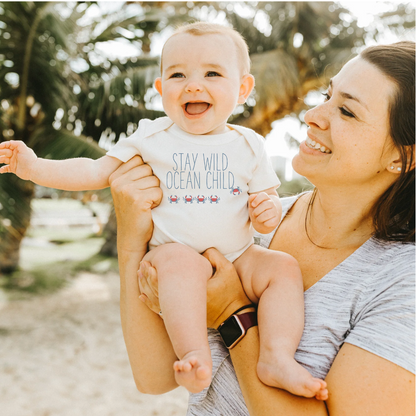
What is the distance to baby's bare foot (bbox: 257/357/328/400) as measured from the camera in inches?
54.1

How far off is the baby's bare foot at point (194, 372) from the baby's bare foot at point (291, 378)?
227mm

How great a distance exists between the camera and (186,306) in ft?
5.00

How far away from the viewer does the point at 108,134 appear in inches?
321

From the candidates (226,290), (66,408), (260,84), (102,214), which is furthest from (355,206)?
(102,214)

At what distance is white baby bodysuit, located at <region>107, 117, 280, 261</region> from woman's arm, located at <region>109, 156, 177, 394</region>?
50 mm

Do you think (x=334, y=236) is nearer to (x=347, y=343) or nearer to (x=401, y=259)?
(x=401, y=259)

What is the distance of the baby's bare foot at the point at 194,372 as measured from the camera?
1360 millimetres

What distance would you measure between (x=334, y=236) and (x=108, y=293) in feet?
32.2

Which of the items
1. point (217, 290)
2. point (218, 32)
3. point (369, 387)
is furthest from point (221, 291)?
point (218, 32)

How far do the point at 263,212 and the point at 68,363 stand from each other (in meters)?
7.28

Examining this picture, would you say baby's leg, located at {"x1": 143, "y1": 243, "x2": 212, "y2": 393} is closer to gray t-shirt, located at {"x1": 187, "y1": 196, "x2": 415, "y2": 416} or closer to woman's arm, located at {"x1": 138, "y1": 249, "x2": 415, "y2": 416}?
woman's arm, located at {"x1": 138, "y1": 249, "x2": 415, "y2": 416}

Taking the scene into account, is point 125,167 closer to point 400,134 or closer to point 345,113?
point 345,113

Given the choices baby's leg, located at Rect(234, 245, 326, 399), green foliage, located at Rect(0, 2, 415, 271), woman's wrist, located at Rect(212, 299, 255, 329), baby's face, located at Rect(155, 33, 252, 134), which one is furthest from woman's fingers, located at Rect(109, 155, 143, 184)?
green foliage, located at Rect(0, 2, 415, 271)

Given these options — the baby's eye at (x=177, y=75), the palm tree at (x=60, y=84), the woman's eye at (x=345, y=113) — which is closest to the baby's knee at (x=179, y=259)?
the baby's eye at (x=177, y=75)
